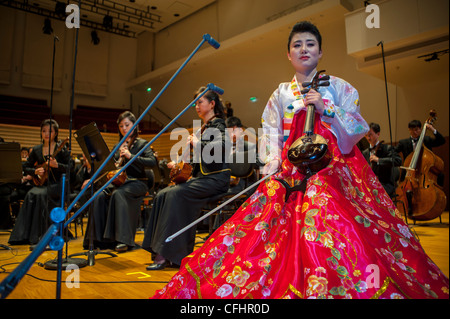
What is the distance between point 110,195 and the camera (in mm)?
3467

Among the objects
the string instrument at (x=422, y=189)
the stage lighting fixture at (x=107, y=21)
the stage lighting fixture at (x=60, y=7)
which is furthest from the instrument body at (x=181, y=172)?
the stage lighting fixture at (x=107, y=21)

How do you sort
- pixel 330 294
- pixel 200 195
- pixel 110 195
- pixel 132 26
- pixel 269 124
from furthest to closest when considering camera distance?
pixel 132 26, pixel 110 195, pixel 200 195, pixel 269 124, pixel 330 294

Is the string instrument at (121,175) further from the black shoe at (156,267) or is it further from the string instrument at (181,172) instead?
the black shoe at (156,267)

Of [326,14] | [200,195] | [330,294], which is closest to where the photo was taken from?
[330,294]

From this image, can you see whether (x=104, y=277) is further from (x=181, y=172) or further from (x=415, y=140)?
(x=415, y=140)

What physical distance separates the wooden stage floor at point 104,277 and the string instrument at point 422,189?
802mm

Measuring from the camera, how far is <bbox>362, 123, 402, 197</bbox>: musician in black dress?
4.20 metres

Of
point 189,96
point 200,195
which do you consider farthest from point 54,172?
point 189,96

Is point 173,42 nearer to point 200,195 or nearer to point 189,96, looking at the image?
point 189,96

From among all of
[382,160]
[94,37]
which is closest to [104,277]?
[382,160]

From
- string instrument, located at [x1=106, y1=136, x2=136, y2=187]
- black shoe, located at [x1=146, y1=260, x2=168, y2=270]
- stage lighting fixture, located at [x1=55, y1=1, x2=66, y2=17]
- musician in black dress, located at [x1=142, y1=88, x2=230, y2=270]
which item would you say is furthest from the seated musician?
stage lighting fixture, located at [x1=55, y1=1, x2=66, y2=17]
